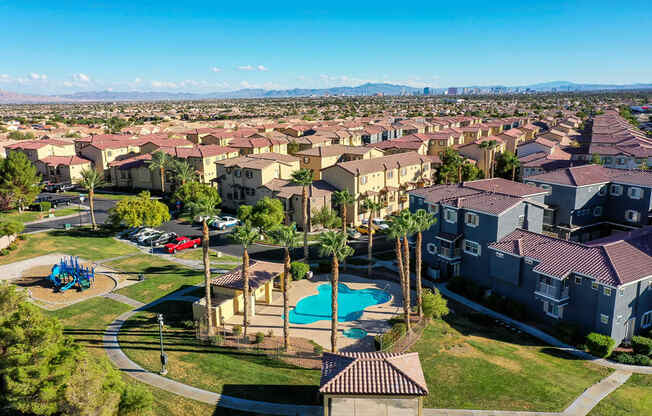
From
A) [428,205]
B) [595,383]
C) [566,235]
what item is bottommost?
[595,383]

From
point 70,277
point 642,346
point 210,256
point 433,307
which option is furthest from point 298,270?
point 642,346

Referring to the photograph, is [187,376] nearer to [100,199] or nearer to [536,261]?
[536,261]

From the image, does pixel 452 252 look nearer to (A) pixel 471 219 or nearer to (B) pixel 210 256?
(A) pixel 471 219

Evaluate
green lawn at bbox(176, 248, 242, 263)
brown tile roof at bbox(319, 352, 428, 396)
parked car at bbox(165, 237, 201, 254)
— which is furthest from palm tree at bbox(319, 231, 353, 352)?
parked car at bbox(165, 237, 201, 254)

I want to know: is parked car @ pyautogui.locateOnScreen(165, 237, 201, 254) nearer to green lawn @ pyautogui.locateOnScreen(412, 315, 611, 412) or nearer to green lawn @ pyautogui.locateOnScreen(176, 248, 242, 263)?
green lawn @ pyautogui.locateOnScreen(176, 248, 242, 263)

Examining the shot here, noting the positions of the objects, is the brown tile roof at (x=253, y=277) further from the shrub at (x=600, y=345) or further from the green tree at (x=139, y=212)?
the shrub at (x=600, y=345)

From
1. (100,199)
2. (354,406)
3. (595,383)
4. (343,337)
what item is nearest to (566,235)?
(595,383)

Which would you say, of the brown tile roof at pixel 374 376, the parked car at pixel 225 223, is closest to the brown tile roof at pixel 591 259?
the brown tile roof at pixel 374 376
